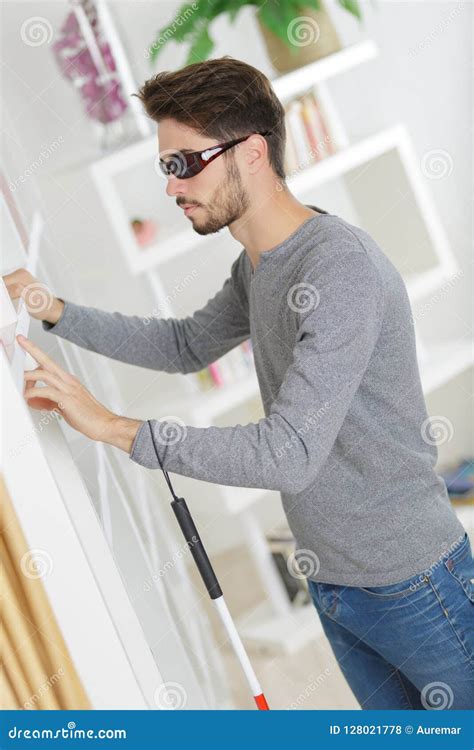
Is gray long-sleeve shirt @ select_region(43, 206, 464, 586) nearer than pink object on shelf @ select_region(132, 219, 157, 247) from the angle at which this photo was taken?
Yes

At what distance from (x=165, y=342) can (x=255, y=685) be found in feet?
2.35

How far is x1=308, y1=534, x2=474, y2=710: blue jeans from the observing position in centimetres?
145

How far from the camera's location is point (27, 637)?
0.95 m

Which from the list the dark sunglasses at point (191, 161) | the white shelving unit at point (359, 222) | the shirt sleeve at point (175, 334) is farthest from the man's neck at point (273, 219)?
the white shelving unit at point (359, 222)

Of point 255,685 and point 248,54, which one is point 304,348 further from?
point 248,54

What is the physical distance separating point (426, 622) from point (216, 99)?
0.90 m

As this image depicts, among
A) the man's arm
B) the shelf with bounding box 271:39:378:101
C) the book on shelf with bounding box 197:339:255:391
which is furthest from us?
the book on shelf with bounding box 197:339:255:391

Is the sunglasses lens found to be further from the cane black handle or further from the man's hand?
the cane black handle

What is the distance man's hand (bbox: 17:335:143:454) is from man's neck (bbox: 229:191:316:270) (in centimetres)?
43

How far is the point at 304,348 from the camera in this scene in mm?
1255

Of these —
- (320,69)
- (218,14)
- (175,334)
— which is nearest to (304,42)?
(320,69)

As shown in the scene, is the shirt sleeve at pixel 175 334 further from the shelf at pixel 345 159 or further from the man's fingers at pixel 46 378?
the shelf at pixel 345 159

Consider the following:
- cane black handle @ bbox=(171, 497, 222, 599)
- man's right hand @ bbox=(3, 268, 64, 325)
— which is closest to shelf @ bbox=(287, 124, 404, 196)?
man's right hand @ bbox=(3, 268, 64, 325)
